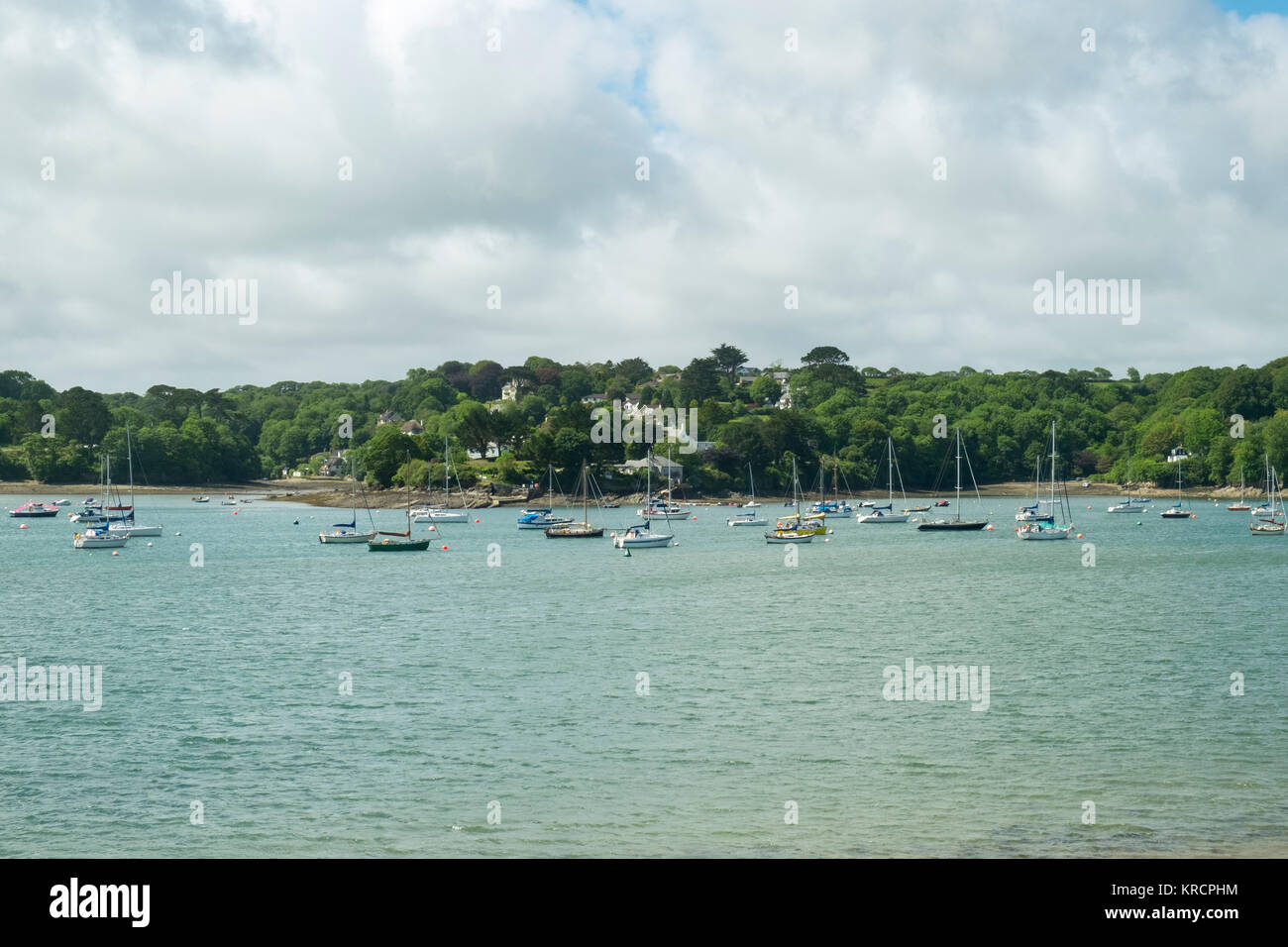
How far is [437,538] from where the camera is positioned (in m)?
104

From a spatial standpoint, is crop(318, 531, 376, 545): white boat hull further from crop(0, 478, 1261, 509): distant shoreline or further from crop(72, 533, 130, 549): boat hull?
crop(0, 478, 1261, 509): distant shoreline

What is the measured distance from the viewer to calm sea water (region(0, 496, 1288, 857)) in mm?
19078

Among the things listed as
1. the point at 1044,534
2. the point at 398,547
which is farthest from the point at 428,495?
the point at 1044,534

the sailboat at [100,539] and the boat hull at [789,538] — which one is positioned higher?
the sailboat at [100,539]

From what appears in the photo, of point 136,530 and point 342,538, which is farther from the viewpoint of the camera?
point 136,530

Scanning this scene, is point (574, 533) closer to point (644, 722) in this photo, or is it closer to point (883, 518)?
point (883, 518)

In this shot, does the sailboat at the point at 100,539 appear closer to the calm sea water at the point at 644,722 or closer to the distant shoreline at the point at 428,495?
the calm sea water at the point at 644,722

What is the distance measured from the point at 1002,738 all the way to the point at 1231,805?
20.3ft

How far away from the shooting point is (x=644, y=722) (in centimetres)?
2777

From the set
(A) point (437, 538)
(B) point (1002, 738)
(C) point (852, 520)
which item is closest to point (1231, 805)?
(B) point (1002, 738)

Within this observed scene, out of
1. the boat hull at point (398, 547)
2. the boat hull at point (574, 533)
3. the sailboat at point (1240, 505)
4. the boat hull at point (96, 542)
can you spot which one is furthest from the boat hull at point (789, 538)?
the sailboat at point (1240, 505)

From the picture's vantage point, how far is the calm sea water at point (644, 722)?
19.1 metres

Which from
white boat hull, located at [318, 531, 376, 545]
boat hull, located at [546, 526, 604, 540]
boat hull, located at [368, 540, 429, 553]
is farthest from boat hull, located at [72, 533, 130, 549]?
boat hull, located at [546, 526, 604, 540]
